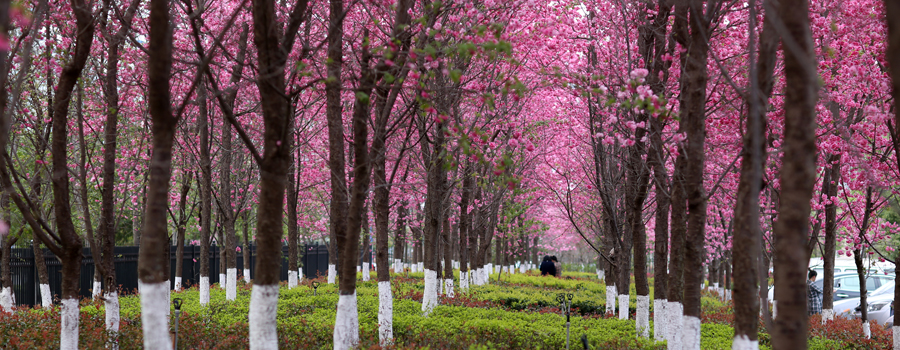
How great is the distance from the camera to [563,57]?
1279 cm

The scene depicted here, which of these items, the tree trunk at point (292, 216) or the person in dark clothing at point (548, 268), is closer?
the tree trunk at point (292, 216)

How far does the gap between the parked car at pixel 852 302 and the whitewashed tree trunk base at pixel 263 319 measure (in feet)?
54.4

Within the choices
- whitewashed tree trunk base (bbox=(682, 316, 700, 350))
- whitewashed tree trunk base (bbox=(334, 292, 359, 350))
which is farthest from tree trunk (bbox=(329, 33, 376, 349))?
whitewashed tree trunk base (bbox=(682, 316, 700, 350))

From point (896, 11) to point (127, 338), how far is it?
8872 millimetres

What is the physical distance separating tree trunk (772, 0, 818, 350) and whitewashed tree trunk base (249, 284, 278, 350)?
154 inches

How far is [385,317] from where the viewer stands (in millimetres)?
8727

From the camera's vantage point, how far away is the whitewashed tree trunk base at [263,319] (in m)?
5.25

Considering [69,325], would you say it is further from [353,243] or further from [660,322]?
[660,322]

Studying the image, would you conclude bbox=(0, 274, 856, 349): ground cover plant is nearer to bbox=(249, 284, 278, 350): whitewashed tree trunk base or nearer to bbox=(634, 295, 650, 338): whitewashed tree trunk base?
bbox=(634, 295, 650, 338): whitewashed tree trunk base

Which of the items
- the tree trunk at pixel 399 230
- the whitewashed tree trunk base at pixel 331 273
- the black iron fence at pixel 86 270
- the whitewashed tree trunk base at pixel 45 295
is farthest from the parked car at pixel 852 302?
the whitewashed tree trunk base at pixel 45 295

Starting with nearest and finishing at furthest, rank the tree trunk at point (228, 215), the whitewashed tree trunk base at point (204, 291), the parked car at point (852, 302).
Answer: the whitewashed tree trunk base at point (204, 291) → the tree trunk at point (228, 215) → the parked car at point (852, 302)

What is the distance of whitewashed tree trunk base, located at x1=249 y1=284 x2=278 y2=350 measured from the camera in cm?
525

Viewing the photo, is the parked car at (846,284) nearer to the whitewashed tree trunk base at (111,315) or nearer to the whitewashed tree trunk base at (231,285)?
the whitewashed tree trunk base at (231,285)

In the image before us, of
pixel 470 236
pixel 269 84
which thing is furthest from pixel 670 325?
pixel 470 236
